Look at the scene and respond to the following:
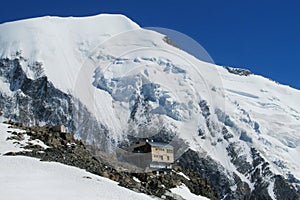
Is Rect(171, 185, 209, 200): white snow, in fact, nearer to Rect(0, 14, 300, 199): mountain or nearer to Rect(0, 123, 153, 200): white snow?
Rect(0, 123, 153, 200): white snow

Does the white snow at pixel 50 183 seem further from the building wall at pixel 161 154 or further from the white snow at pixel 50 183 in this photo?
the building wall at pixel 161 154

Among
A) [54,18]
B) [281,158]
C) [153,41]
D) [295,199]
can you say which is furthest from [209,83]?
[54,18]

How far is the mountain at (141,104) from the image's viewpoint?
13938 cm

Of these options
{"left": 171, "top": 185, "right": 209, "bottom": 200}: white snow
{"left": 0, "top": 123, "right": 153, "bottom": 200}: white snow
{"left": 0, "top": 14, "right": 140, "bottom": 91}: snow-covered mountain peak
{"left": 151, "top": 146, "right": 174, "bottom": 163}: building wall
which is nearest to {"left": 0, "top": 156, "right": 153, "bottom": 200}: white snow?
{"left": 0, "top": 123, "right": 153, "bottom": 200}: white snow

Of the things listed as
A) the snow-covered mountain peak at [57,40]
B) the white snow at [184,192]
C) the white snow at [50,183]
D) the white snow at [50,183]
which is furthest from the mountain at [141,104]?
the white snow at [50,183]

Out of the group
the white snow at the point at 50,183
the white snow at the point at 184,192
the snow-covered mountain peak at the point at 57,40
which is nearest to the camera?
the white snow at the point at 50,183

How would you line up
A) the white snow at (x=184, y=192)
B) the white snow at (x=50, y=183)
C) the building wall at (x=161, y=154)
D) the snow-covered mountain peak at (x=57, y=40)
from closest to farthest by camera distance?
1. the white snow at (x=50, y=183)
2. the white snow at (x=184, y=192)
3. the building wall at (x=161, y=154)
4. the snow-covered mountain peak at (x=57, y=40)

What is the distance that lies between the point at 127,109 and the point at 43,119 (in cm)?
2383

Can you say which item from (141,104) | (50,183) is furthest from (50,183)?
(141,104)

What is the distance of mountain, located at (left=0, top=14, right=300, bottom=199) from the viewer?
139 m

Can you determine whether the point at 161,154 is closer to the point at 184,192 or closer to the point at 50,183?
the point at 184,192

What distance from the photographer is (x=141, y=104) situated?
461ft

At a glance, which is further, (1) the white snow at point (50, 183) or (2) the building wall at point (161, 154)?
(2) the building wall at point (161, 154)

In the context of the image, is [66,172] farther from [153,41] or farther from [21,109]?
[153,41]
